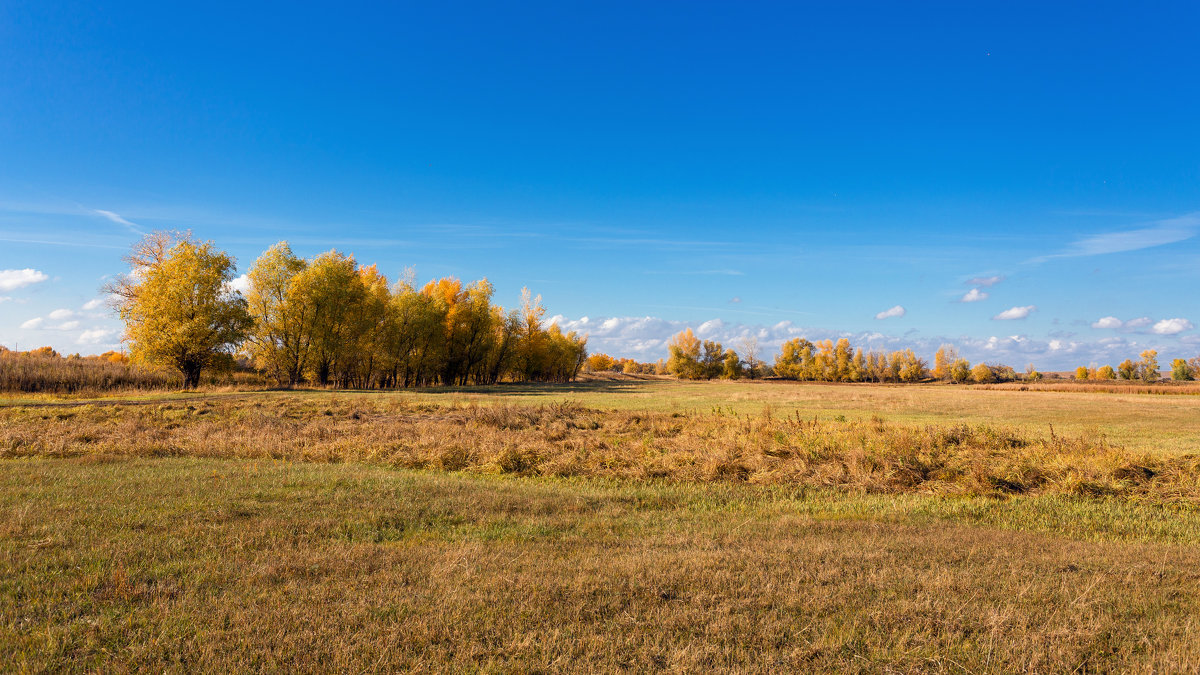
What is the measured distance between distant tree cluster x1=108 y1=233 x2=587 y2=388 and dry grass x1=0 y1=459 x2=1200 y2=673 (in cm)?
3947

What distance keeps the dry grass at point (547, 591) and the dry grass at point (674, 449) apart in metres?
4.59

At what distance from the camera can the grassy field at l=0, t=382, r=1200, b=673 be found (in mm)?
4977

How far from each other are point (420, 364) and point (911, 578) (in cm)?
A: 6968

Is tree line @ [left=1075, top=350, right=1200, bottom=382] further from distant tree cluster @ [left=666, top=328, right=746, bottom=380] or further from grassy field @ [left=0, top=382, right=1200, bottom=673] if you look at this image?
grassy field @ [left=0, top=382, right=1200, bottom=673]

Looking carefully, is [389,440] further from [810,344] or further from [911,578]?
[810,344]

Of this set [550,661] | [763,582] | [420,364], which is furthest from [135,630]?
[420,364]

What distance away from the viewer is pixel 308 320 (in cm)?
5284

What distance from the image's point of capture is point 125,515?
868 cm

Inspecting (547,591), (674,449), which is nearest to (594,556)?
(547,591)

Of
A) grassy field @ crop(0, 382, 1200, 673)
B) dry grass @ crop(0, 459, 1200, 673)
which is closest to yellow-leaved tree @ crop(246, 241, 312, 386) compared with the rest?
grassy field @ crop(0, 382, 1200, 673)

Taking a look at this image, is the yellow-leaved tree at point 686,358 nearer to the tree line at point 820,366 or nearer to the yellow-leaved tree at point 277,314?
the tree line at point 820,366

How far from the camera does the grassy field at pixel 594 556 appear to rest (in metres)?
4.98

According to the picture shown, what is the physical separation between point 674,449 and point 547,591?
457 inches

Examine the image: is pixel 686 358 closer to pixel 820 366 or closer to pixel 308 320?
pixel 820 366
